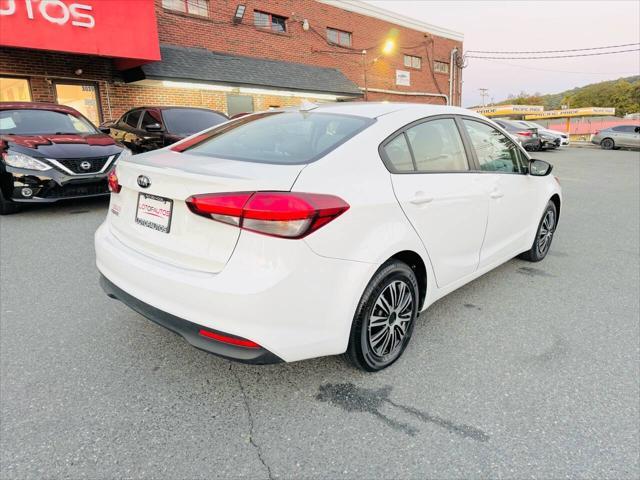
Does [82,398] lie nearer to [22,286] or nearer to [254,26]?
[22,286]

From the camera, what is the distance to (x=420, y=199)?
2.61 metres

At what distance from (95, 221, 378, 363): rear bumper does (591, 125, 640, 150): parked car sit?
2695cm

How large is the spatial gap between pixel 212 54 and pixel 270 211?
49.9ft

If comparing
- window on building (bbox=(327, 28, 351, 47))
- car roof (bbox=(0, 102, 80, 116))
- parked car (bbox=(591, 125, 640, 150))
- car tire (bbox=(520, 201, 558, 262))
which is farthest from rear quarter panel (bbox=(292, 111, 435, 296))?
parked car (bbox=(591, 125, 640, 150))

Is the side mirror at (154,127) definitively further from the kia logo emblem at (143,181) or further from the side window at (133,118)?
the kia logo emblem at (143,181)

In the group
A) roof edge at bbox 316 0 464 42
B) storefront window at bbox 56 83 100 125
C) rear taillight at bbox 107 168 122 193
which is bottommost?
rear taillight at bbox 107 168 122 193

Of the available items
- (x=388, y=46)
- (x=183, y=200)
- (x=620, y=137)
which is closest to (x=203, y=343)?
(x=183, y=200)

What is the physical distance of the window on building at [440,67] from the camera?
84.3 ft

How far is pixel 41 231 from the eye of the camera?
18.1 feet

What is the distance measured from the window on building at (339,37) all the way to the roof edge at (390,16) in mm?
1017

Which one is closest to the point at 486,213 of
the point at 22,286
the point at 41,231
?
the point at 22,286

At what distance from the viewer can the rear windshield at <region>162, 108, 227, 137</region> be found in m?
8.83

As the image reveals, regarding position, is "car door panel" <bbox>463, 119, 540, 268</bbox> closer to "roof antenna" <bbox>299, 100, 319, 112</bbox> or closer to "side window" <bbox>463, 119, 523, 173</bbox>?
"side window" <bbox>463, 119, 523, 173</bbox>

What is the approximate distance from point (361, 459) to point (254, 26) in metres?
17.8
